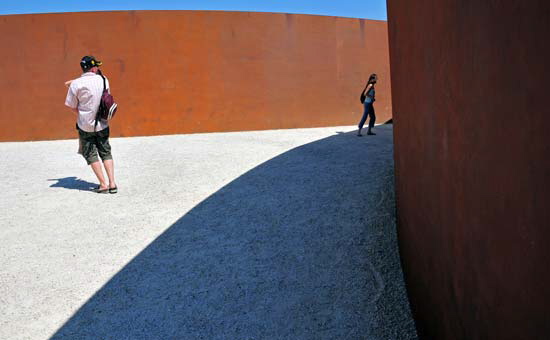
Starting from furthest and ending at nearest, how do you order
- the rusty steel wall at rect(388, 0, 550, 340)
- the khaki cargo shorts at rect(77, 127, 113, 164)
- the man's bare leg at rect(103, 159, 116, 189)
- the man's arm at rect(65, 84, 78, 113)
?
the man's bare leg at rect(103, 159, 116, 189), the khaki cargo shorts at rect(77, 127, 113, 164), the man's arm at rect(65, 84, 78, 113), the rusty steel wall at rect(388, 0, 550, 340)

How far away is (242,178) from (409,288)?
11.7ft

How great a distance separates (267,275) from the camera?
3.87 m

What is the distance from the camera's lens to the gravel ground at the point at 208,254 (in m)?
3.30

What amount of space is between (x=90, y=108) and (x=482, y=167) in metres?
5.08

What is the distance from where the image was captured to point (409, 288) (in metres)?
3.39

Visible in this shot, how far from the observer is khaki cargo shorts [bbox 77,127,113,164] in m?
5.88

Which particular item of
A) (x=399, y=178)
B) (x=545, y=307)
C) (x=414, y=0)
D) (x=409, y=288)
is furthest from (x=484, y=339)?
(x=399, y=178)

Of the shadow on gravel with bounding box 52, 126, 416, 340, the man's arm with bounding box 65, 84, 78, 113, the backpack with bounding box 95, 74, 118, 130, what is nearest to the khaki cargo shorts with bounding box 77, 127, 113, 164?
the backpack with bounding box 95, 74, 118, 130

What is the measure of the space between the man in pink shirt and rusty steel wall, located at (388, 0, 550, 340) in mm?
4110

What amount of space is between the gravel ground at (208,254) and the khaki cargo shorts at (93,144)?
53 cm

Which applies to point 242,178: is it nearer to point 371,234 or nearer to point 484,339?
point 371,234

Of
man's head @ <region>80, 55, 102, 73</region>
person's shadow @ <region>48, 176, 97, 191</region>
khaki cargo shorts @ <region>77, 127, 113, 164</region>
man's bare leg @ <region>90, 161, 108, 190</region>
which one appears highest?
man's head @ <region>80, 55, 102, 73</region>

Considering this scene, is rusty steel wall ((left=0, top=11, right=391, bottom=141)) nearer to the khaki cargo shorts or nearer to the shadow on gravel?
the khaki cargo shorts

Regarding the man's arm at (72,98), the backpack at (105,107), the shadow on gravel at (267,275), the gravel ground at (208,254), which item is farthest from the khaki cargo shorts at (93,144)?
the shadow on gravel at (267,275)
